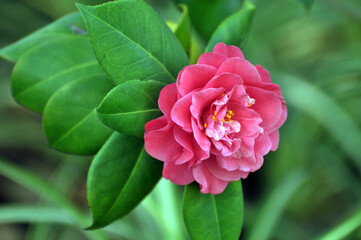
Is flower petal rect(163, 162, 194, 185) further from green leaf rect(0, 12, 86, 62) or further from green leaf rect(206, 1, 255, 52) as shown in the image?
green leaf rect(0, 12, 86, 62)

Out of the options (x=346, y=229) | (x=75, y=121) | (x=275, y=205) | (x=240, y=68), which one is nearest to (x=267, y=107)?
(x=240, y=68)

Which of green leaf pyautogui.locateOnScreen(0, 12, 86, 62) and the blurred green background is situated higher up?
green leaf pyautogui.locateOnScreen(0, 12, 86, 62)

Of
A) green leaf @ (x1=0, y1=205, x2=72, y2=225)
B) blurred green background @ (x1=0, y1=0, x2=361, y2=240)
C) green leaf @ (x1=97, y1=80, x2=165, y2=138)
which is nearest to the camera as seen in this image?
green leaf @ (x1=97, y1=80, x2=165, y2=138)

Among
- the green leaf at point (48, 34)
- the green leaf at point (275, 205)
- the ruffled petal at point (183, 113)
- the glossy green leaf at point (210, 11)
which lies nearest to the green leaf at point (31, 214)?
the green leaf at point (275, 205)

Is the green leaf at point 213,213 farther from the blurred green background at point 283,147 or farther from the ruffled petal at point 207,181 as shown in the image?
the blurred green background at point 283,147

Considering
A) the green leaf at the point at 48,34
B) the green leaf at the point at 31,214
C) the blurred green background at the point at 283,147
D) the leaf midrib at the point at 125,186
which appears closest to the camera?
the leaf midrib at the point at 125,186

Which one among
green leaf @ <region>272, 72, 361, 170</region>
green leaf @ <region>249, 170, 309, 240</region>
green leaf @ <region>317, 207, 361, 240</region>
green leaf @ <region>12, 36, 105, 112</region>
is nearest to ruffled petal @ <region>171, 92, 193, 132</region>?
green leaf @ <region>12, 36, 105, 112</region>
